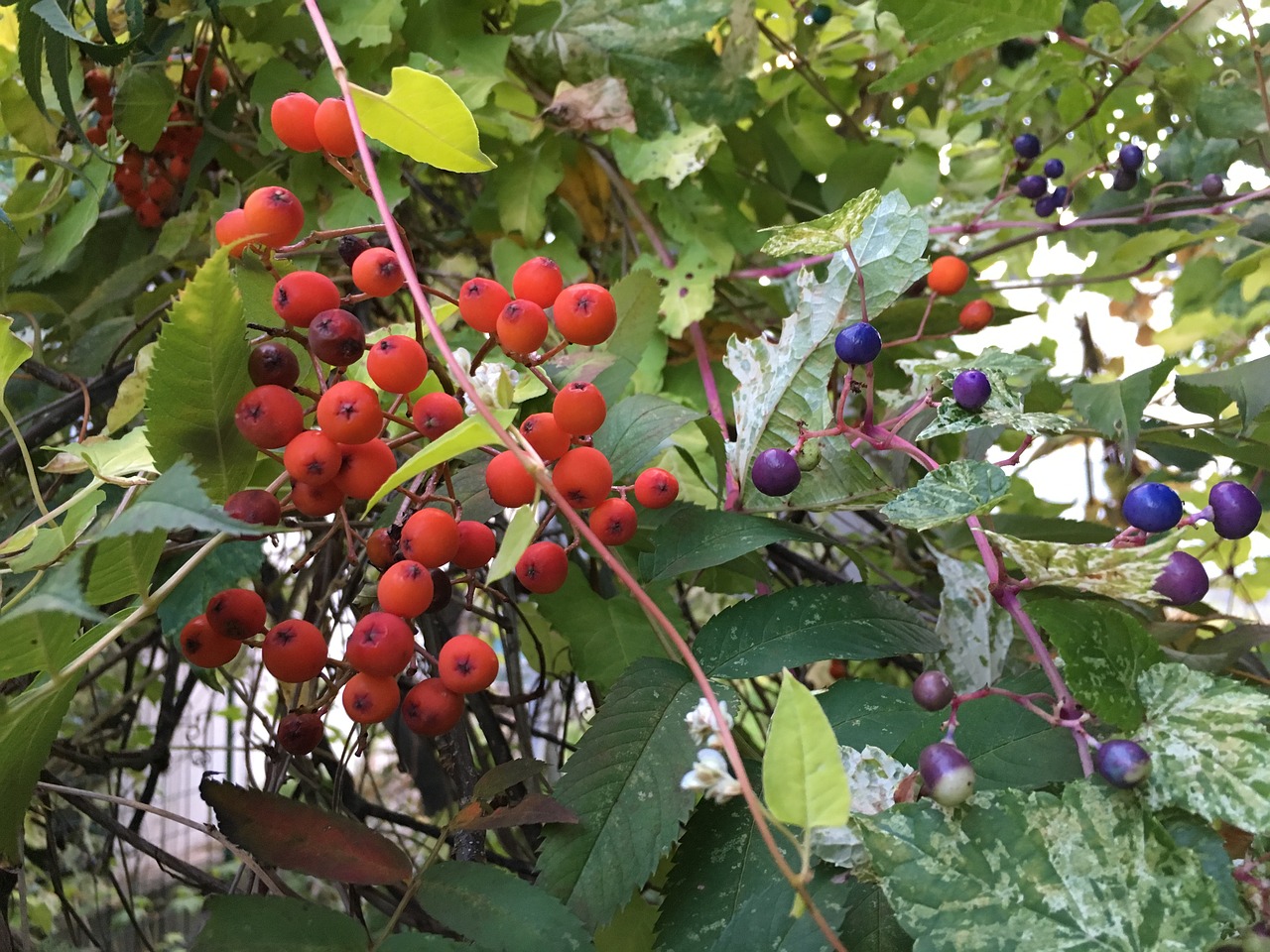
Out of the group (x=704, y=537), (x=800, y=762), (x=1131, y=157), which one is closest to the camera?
(x=800, y=762)

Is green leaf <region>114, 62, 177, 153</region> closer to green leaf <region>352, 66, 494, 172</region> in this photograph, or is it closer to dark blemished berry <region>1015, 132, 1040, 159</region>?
green leaf <region>352, 66, 494, 172</region>

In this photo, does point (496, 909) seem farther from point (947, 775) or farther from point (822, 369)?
point (822, 369)

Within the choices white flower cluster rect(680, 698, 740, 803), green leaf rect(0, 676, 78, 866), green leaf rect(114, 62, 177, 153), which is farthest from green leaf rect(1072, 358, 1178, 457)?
green leaf rect(114, 62, 177, 153)

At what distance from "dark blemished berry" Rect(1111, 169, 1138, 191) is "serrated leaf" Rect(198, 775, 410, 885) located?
93 centimetres

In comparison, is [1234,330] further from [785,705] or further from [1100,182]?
[785,705]

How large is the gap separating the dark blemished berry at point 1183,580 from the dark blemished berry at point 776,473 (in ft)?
0.60

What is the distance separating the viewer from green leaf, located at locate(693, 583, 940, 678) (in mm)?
445

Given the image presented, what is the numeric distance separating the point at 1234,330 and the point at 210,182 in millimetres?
1364

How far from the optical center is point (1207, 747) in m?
0.33

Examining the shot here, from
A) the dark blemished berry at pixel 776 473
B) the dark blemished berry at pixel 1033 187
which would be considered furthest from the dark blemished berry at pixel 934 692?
the dark blemished berry at pixel 1033 187

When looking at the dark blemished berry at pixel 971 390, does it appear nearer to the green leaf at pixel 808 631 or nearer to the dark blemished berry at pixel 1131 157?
the green leaf at pixel 808 631

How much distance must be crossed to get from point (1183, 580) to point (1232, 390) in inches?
11.8

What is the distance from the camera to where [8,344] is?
444mm

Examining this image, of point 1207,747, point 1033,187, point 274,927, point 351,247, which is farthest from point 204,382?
point 1033,187
